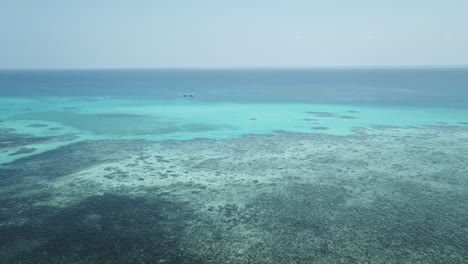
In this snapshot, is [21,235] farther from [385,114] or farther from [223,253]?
[385,114]

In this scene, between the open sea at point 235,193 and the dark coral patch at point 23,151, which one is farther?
the dark coral patch at point 23,151

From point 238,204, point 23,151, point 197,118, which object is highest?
point 197,118

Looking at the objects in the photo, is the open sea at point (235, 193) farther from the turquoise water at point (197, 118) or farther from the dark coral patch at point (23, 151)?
Result: the turquoise water at point (197, 118)

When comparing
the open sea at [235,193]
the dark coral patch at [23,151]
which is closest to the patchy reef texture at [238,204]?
the open sea at [235,193]

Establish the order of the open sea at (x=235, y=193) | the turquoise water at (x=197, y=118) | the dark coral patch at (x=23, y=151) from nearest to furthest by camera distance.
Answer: the open sea at (x=235, y=193) < the dark coral patch at (x=23, y=151) < the turquoise water at (x=197, y=118)

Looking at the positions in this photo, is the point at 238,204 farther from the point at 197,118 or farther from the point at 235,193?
the point at 197,118

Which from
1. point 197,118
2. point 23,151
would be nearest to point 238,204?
point 23,151

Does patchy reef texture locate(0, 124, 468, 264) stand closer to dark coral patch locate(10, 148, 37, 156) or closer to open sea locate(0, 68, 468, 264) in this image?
open sea locate(0, 68, 468, 264)

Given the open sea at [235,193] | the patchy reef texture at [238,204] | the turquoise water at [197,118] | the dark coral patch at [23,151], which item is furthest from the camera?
the turquoise water at [197,118]
